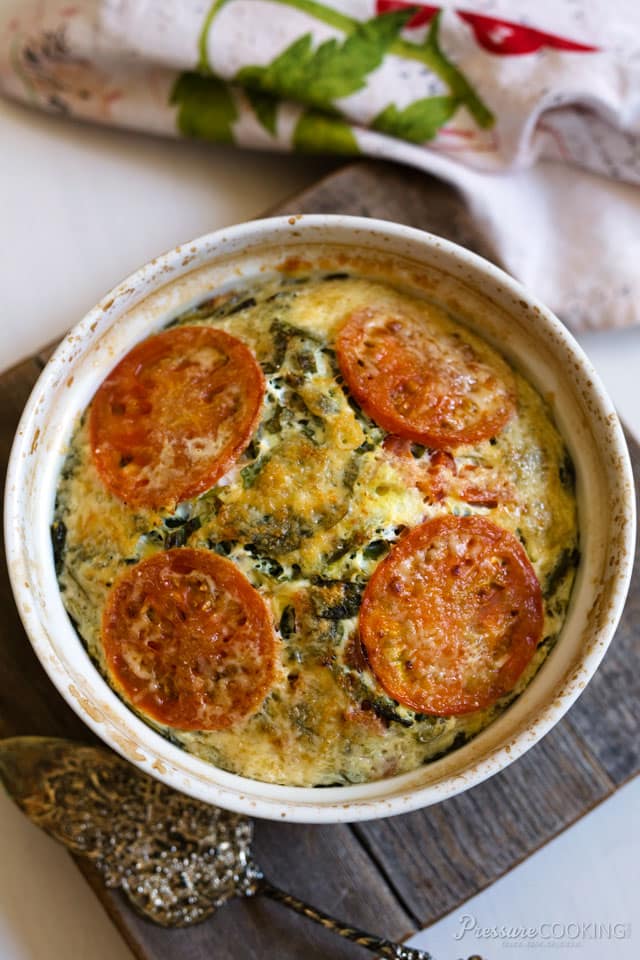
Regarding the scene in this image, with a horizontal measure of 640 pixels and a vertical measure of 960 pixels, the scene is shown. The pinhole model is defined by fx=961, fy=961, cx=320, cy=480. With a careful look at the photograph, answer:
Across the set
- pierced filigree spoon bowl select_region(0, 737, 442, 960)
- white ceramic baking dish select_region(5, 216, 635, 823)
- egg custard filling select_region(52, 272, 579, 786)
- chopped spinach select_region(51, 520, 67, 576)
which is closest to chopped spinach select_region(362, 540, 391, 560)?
egg custard filling select_region(52, 272, 579, 786)

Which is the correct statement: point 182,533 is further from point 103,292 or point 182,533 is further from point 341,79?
point 341,79

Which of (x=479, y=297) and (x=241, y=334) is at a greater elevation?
(x=241, y=334)

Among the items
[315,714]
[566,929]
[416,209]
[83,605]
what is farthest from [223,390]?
[566,929]

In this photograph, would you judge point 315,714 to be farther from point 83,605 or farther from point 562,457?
point 562,457

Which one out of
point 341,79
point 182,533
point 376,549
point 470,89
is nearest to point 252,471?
point 182,533

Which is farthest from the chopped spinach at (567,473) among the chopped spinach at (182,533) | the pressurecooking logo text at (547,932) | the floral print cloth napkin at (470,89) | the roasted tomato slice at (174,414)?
the pressurecooking logo text at (547,932)

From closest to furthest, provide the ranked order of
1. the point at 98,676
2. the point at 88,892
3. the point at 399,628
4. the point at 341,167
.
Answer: the point at 399,628
the point at 98,676
the point at 88,892
the point at 341,167

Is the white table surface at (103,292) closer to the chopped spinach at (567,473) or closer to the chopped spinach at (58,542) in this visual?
the chopped spinach at (567,473)

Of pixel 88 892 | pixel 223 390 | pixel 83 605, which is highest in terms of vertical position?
pixel 223 390
